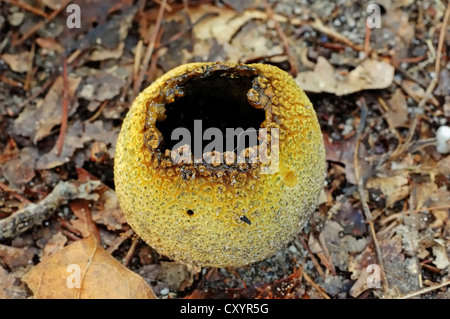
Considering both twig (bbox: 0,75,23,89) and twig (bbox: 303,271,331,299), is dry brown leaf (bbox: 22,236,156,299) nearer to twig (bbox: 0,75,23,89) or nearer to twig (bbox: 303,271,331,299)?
twig (bbox: 303,271,331,299)

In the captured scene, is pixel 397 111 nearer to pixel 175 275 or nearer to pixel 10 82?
pixel 175 275

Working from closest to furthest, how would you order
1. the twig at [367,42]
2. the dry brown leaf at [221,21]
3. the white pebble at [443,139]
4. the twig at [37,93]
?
the white pebble at [443,139], the twig at [37,93], the twig at [367,42], the dry brown leaf at [221,21]

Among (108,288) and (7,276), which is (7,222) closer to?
(7,276)

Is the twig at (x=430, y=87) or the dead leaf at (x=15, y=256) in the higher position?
the twig at (x=430, y=87)

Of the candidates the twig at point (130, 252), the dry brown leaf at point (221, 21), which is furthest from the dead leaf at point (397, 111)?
the twig at point (130, 252)

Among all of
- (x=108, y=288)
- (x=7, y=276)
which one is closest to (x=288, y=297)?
(x=108, y=288)

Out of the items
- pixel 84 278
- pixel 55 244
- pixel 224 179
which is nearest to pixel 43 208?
pixel 55 244

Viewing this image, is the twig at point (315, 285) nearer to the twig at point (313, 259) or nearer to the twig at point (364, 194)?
the twig at point (313, 259)
